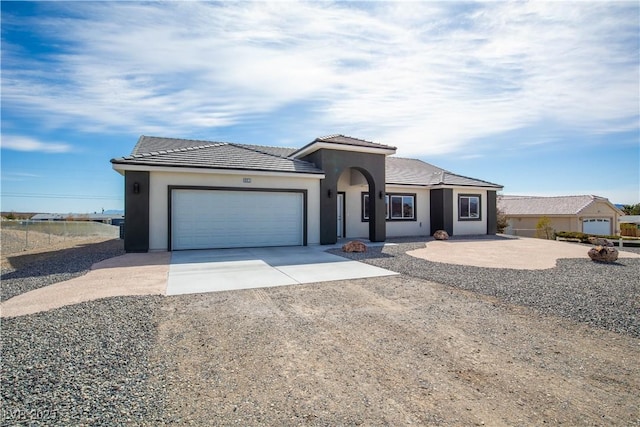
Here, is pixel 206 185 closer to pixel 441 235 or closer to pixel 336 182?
pixel 336 182

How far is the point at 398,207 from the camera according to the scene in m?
17.6

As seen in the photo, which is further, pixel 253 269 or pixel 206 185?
pixel 206 185

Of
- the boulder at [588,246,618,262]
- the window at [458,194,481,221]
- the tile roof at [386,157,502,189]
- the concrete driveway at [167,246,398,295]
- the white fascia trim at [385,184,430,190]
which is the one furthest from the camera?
the window at [458,194,481,221]

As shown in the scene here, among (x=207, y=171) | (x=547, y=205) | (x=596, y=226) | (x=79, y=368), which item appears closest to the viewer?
(x=79, y=368)

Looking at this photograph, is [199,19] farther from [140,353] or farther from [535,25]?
[535,25]

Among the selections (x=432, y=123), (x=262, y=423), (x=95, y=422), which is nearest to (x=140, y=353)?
(x=95, y=422)

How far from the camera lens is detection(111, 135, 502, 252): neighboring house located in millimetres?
10961

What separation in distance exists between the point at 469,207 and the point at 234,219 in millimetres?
14202

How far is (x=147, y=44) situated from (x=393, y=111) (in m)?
9.51

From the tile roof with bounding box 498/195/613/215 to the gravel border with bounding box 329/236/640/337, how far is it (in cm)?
2345

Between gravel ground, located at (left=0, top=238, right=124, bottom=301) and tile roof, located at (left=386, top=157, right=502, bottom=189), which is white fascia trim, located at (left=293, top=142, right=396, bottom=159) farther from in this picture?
gravel ground, located at (left=0, top=238, right=124, bottom=301)

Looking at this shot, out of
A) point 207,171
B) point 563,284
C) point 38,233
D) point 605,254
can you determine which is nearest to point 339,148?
point 207,171

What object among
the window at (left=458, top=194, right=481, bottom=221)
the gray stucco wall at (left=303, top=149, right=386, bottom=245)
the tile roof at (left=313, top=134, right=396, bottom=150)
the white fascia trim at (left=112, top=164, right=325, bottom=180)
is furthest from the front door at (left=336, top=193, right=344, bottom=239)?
the window at (left=458, top=194, right=481, bottom=221)

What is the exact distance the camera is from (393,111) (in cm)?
1353
